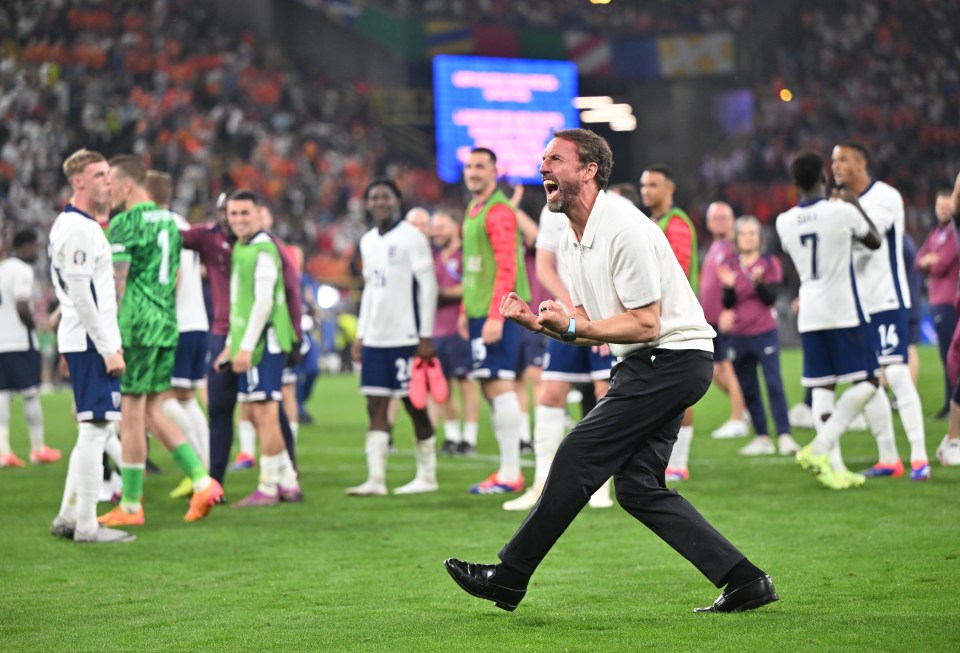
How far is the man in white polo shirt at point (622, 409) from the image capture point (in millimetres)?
5305

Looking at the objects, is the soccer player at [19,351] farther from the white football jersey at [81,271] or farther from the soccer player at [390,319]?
the white football jersey at [81,271]

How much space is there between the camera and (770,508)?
8672mm

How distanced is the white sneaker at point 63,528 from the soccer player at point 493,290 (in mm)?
3083

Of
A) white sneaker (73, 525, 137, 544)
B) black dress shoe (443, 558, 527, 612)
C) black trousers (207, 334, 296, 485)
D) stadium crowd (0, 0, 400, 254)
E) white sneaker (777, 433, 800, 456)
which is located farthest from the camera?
stadium crowd (0, 0, 400, 254)

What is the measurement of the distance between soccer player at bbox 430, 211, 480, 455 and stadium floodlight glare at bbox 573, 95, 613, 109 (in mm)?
21864

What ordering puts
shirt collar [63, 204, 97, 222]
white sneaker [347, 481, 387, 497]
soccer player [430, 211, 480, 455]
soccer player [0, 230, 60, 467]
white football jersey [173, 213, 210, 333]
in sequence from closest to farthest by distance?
shirt collar [63, 204, 97, 222] → white sneaker [347, 481, 387, 497] → white football jersey [173, 213, 210, 333] → soccer player [0, 230, 60, 467] → soccer player [430, 211, 480, 455]

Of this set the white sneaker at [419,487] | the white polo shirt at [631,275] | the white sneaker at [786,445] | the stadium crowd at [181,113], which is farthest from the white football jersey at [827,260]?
the stadium crowd at [181,113]

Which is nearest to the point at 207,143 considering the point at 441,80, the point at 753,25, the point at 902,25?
the point at 441,80

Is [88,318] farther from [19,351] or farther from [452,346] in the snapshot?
[452,346]

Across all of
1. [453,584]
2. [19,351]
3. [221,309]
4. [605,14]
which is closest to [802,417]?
[221,309]

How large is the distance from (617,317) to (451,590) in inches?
75.4

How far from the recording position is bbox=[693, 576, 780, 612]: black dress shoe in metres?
5.34

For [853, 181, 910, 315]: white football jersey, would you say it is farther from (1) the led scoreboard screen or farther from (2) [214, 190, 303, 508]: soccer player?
(1) the led scoreboard screen

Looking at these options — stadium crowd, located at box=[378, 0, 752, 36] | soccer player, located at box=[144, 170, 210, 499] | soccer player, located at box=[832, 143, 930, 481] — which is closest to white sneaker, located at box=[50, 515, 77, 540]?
soccer player, located at box=[144, 170, 210, 499]
